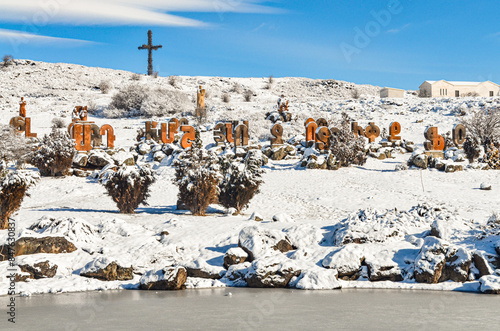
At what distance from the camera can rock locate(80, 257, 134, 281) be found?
11578 mm

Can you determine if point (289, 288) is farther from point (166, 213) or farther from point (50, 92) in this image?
point (50, 92)

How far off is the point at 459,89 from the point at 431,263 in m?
58.2

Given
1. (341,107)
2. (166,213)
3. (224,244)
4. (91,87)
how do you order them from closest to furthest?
(224,244), (166,213), (341,107), (91,87)

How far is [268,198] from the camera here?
2209 cm

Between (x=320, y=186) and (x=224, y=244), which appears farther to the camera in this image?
(x=320, y=186)

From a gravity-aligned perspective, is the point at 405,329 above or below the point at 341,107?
below

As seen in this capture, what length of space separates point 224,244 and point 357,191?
11.2 metres

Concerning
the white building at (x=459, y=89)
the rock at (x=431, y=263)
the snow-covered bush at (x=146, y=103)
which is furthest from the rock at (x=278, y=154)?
the white building at (x=459, y=89)

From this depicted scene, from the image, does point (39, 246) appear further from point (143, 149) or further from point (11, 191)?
point (143, 149)

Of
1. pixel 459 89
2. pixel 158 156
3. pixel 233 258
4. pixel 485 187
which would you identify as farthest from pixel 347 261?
pixel 459 89

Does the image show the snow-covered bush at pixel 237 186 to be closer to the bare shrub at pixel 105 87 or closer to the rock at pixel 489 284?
the rock at pixel 489 284

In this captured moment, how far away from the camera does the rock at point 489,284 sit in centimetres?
1030

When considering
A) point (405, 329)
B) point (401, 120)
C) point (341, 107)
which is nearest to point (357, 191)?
point (405, 329)

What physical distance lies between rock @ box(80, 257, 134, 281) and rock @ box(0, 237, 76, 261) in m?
1.39
